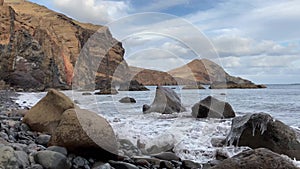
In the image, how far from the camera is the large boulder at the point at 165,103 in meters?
15.4

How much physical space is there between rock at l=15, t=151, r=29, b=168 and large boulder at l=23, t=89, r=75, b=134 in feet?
10.00

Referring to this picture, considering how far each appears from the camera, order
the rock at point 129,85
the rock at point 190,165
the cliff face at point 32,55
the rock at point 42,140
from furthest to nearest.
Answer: the cliff face at point 32,55, the rock at point 129,85, the rock at point 42,140, the rock at point 190,165

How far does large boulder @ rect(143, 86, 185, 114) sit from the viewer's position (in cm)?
1542

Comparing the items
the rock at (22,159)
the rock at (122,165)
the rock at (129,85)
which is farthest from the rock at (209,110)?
the rock at (22,159)

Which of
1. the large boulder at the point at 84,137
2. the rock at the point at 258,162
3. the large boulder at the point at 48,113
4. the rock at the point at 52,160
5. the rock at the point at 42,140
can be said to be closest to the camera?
the rock at the point at 258,162

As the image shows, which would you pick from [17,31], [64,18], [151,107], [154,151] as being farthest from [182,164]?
[64,18]

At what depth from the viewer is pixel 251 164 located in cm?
425

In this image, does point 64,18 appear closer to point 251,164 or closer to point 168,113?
point 168,113

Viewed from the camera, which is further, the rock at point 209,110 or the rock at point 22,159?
the rock at point 209,110

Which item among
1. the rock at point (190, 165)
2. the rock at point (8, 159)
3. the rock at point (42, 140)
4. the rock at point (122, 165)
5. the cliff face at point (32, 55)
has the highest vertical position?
the cliff face at point (32, 55)

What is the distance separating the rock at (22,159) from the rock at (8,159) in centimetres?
9

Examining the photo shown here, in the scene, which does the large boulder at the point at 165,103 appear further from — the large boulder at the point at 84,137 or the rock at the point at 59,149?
the rock at the point at 59,149

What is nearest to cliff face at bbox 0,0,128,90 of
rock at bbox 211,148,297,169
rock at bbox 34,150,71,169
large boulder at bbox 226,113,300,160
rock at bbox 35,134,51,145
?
large boulder at bbox 226,113,300,160

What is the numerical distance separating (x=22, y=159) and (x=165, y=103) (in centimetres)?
1117
